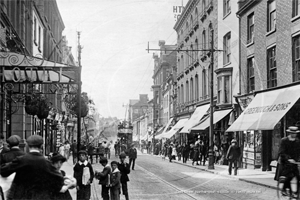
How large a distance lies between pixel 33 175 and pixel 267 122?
53.6 ft

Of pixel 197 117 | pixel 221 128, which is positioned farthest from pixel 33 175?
pixel 197 117

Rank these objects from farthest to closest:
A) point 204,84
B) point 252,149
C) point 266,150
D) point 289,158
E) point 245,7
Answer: point 204,84 < point 245,7 < point 252,149 < point 266,150 < point 289,158

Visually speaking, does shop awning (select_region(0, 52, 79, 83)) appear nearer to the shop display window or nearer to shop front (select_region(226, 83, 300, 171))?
shop front (select_region(226, 83, 300, 171))

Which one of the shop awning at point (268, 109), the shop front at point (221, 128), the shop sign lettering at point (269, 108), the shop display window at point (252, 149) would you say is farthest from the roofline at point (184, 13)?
the shop sign lettering at point (269, 108)

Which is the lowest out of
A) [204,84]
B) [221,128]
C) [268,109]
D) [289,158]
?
[289,158]

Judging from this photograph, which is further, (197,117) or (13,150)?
(197,117)

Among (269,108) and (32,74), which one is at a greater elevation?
(32,74)

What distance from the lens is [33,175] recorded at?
5539 millimetres

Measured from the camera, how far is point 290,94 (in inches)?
818

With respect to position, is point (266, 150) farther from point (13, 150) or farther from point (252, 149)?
point (13, 150)

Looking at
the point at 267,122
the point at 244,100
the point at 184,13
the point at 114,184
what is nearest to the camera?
the point at 114,184

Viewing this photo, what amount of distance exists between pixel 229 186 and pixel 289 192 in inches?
226

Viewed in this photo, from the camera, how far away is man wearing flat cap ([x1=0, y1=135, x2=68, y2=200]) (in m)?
5.54

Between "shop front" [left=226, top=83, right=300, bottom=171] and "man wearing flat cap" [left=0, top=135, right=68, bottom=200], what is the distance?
15.2 meters
